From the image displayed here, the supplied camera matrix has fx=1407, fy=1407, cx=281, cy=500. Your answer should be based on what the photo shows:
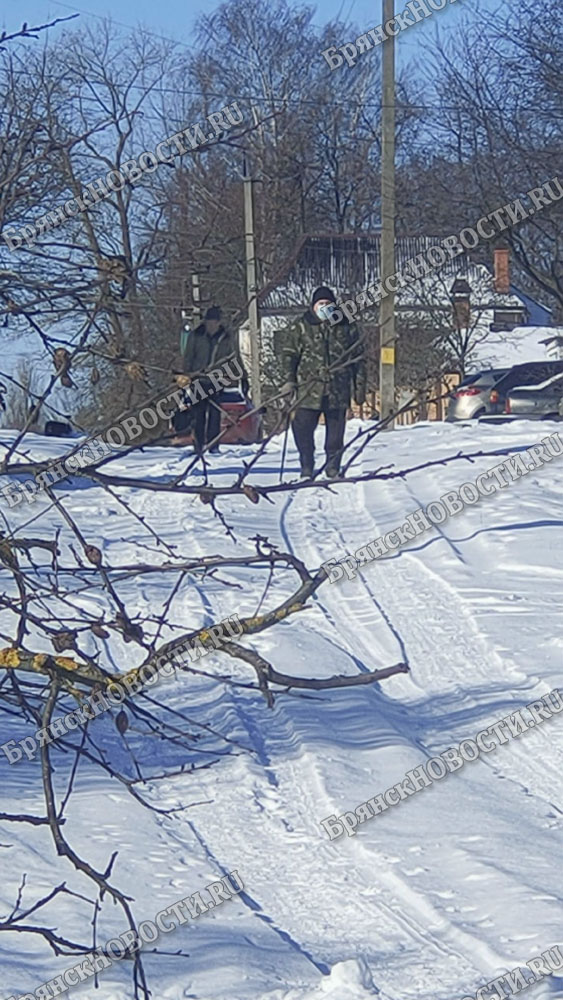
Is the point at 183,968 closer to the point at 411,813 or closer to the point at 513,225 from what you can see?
the point at 411,813

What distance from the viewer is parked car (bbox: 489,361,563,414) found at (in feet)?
86.8

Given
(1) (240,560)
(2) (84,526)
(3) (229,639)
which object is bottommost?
(2) (84,526)

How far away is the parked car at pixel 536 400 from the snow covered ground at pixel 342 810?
1455 cm

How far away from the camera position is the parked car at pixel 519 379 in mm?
26453

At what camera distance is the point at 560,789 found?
18.2 feet

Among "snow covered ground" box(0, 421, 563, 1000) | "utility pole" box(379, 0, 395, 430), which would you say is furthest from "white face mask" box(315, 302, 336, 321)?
"utility pole" box(379, 0, 395, 430)

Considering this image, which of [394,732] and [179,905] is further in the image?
[394,732]

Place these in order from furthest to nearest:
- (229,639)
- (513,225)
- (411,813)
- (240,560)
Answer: (513,225)
(411,813)
(229,639)
(240,560)

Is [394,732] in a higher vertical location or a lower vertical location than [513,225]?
lower

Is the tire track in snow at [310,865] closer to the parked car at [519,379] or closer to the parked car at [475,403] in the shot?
the parked car at [519,379]

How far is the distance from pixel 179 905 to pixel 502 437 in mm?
11106

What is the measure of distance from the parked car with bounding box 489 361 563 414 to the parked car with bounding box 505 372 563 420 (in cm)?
160

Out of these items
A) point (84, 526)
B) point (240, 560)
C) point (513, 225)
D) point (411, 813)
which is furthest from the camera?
point (513, 225)

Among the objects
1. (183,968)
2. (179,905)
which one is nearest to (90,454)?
(183,968)
